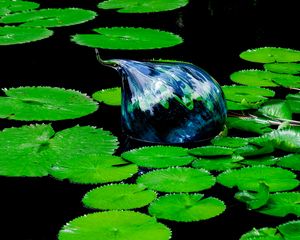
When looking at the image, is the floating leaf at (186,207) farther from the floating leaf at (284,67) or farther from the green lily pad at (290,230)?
the floating leaf at (284,67)

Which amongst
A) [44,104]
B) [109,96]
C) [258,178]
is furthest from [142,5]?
[258,178]

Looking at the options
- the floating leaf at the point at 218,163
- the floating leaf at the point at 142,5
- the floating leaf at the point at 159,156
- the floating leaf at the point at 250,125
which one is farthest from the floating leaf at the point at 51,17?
the floating leaf at the point at 218,163

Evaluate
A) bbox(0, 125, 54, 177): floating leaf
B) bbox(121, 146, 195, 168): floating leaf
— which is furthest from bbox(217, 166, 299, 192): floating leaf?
bbox(0, 125, 54, 177): floating leaf

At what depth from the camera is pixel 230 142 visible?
2.06 meters

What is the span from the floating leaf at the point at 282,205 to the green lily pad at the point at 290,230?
8cm

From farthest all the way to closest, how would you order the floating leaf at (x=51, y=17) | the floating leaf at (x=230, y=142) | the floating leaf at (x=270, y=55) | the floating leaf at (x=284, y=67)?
the floating leaf at (x=51, y=17) → the floating leaf at (x=270, y=55) → the floating leaf at (x=284, y=67) → the floating leaf at (x=230, y=142)

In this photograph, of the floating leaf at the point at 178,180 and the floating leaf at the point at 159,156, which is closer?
the floating leaf at the point at 178,180

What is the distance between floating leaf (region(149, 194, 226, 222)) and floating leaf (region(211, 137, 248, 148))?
329 millimetres

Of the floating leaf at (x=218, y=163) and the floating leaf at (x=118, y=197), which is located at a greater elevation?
the floating leaf at (x=218, y=163)

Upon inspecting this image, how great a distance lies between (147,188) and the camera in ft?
5.90

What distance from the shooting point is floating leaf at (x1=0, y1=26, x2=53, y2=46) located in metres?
3.07

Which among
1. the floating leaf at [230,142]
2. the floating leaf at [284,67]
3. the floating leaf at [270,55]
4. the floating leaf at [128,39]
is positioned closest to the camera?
the floating leaf at [230,142]

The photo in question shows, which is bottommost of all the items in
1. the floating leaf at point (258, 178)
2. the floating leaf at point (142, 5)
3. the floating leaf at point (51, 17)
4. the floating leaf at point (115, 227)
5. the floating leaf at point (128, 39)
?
the floating leaf at point (115, 227)

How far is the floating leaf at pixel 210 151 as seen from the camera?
6.44ft
